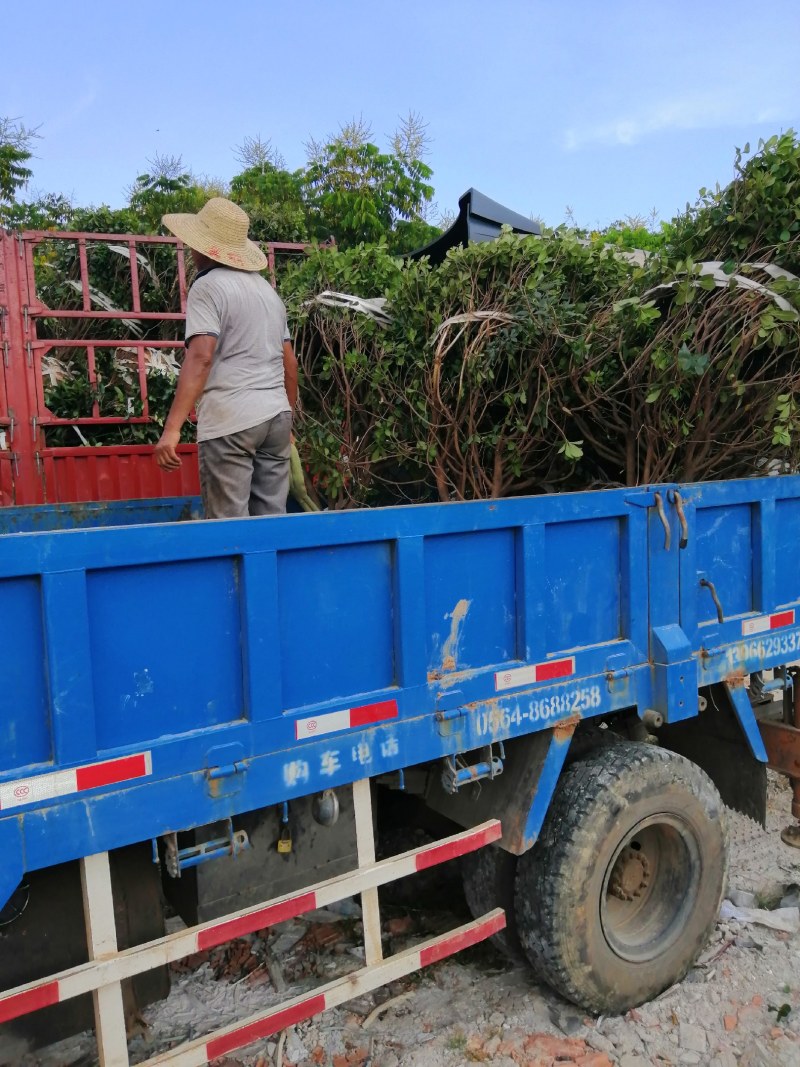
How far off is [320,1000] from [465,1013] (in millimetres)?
858

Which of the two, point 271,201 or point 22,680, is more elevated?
point 271,201

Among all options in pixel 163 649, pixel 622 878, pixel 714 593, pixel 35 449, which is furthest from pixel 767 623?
pixel 35 449

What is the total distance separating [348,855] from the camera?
2531 millimetres

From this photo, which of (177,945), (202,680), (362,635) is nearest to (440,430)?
(362,635)

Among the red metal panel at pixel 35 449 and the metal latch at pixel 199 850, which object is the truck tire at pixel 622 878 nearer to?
the metal latch at pixel 199 850

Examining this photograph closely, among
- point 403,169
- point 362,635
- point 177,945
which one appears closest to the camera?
point 177,945

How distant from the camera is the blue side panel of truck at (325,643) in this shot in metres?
1.89

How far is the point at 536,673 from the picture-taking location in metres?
2.76

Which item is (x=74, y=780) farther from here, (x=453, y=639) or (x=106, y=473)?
(x=106, y=473)

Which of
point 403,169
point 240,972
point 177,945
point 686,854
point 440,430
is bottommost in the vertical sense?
point 240,972

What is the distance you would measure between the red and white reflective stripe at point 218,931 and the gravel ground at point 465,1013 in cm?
60

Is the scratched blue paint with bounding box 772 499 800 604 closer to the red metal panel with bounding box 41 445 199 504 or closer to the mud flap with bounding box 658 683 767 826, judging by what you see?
the mud flap with bounding box 658 683 767 826

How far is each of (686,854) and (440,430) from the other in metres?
2.32

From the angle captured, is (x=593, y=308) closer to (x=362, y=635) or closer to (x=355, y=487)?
(x=355, y=487)
